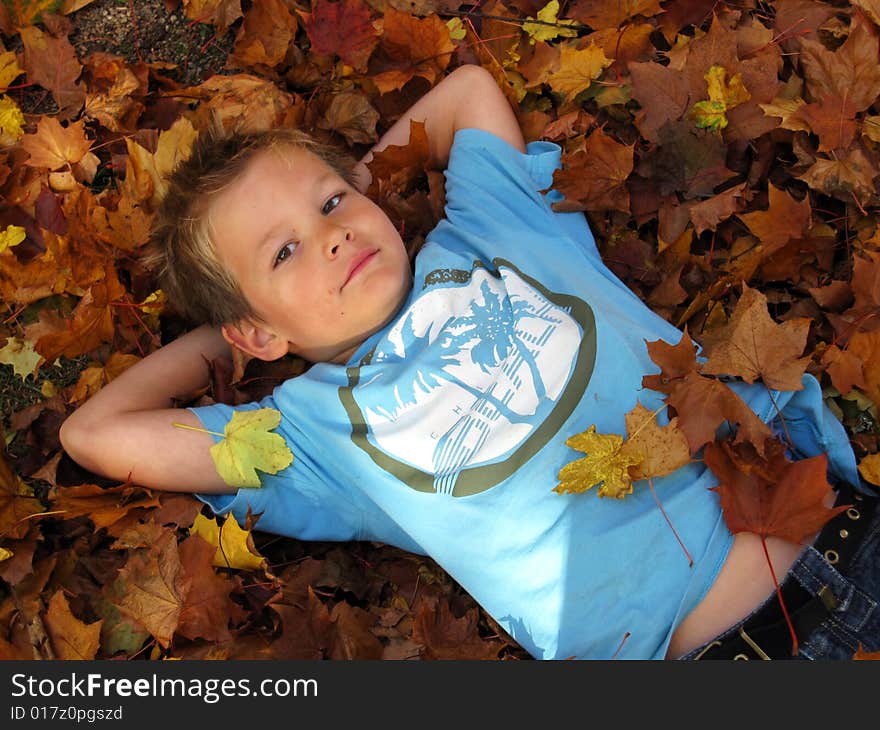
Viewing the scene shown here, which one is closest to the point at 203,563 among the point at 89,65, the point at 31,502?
the point at 31,502

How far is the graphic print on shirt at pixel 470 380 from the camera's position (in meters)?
2.04

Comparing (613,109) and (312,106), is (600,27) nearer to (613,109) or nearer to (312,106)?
(613,109)

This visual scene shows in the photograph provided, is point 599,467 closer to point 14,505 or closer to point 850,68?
point 850,68

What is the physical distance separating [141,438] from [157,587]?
15.2 inches

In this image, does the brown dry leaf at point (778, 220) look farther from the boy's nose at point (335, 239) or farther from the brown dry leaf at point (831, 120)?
the boy's nose at point (335, 239)

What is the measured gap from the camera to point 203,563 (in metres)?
2.15

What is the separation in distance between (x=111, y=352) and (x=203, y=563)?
783 millimetres

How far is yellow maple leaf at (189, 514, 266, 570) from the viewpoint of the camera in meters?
2.17

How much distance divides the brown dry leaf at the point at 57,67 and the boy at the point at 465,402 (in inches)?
26.5

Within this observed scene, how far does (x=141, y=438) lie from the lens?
7.23ft

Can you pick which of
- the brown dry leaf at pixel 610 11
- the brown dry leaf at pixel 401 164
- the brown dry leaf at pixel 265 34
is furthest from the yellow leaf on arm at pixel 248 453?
the brown dry leaf at pixel 610 11

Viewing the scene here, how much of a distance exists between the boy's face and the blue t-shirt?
4.1 inches

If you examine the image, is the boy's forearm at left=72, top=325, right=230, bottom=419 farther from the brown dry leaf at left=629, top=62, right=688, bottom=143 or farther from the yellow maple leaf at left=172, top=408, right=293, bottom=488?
the brown dry leaf at left=629, top=62, right=688, bottom=143

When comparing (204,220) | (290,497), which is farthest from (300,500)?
(204,220)
